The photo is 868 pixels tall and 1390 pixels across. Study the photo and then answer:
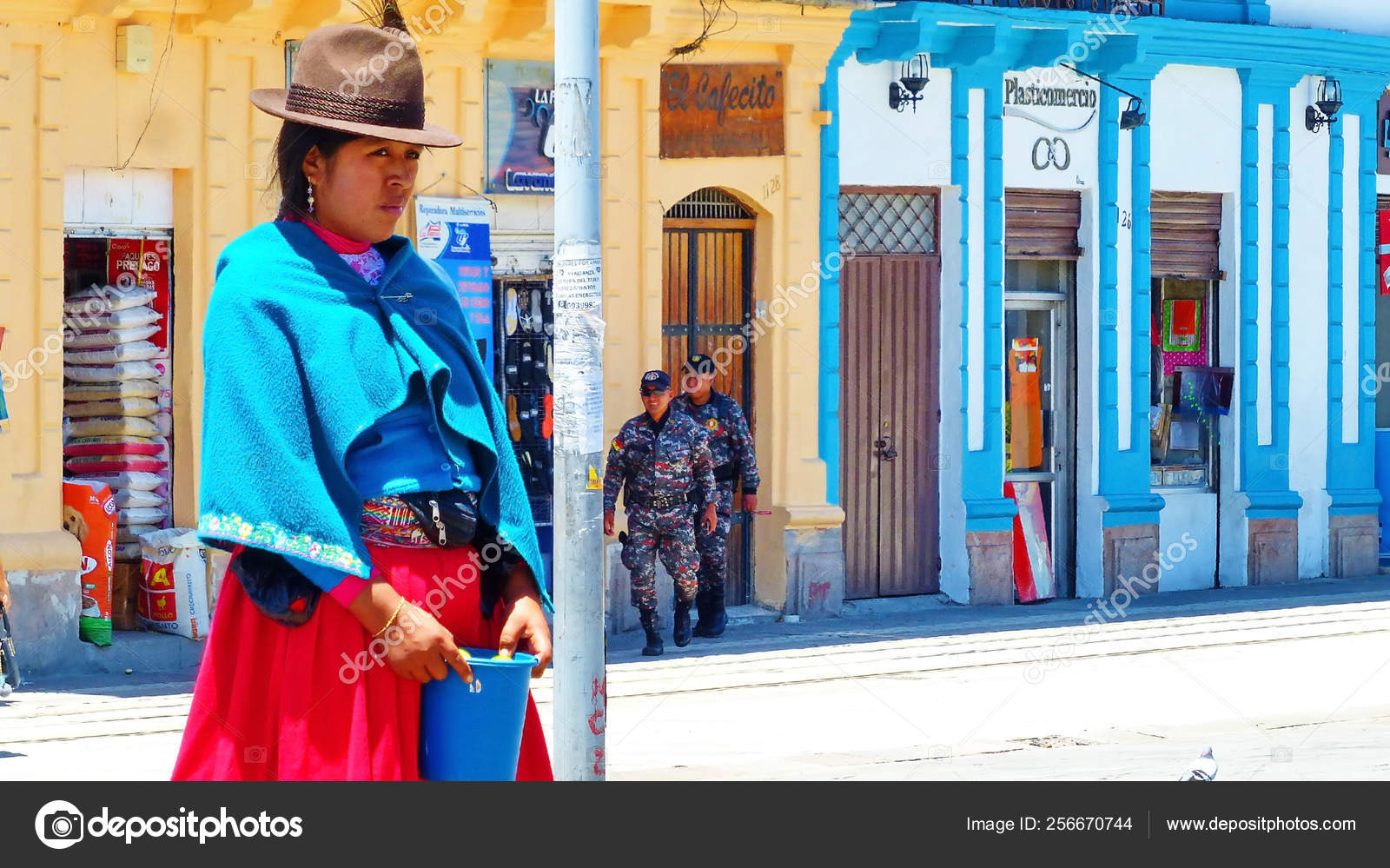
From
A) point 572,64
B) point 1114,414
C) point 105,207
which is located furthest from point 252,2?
point 1114,414

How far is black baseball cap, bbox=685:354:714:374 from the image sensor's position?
13656mm

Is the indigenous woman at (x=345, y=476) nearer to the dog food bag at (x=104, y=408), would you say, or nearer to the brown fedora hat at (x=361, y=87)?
the brown fedora hat at (x=361, y=87)

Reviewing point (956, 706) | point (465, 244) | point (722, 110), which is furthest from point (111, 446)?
point (956, 706)

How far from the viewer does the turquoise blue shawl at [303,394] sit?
3576 millimetres

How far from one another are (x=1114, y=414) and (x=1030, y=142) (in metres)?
2.31

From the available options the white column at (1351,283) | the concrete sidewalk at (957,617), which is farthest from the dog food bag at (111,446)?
the white column at (1351,283)

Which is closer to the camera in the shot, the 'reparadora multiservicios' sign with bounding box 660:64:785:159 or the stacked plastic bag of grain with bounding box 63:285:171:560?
the stacked plastic bag of grain with bounding box 63:285:171:560

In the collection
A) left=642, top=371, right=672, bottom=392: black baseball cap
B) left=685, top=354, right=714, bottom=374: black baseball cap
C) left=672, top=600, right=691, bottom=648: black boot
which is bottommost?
left=672, top=600, right=691, bottom=648: black boot

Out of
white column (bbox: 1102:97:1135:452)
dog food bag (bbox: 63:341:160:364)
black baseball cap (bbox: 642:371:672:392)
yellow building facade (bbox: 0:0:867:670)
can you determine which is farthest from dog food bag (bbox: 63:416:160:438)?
white column (bbox: 1102:97:1135:452)

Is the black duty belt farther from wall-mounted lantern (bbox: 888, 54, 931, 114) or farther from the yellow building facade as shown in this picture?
wall-mounted lantern (bbox: 888, 54, 931, 114)

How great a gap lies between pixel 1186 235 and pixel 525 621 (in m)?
14.6

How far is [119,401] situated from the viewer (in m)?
12.7

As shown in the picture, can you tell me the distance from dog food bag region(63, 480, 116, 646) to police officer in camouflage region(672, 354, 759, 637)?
365 cm

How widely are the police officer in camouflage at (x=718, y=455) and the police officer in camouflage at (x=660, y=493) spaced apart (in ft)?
1.24
